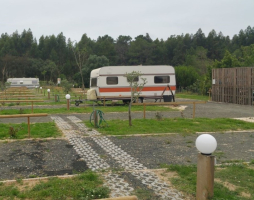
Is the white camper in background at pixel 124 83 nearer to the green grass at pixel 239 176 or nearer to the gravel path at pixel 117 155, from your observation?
the gravel path at pixel 117 155

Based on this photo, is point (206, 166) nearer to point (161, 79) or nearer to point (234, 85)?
point (161, 79)

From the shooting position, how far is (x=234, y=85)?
1977 centimetres

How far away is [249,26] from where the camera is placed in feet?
252

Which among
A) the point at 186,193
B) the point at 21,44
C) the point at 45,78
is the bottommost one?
the point at 186,193

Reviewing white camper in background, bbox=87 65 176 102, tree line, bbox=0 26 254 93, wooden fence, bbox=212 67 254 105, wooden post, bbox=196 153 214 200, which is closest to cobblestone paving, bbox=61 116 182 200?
wooden post, bbox=196 153 214 200

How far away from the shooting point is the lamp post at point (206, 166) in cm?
329

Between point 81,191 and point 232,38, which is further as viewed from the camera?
point 232,38

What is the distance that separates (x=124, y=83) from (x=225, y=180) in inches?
534

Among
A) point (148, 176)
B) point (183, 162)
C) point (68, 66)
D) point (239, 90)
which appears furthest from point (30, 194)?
point (68, 66)

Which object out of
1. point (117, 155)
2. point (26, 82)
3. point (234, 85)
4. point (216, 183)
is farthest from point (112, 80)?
point (26, 82)

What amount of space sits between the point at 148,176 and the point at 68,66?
5958 cm

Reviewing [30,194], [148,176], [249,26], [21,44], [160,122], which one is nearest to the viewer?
[30,194]

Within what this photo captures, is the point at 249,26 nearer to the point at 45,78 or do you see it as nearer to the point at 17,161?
the point at 45,78

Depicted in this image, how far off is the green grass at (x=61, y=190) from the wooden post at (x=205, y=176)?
1.13 m
